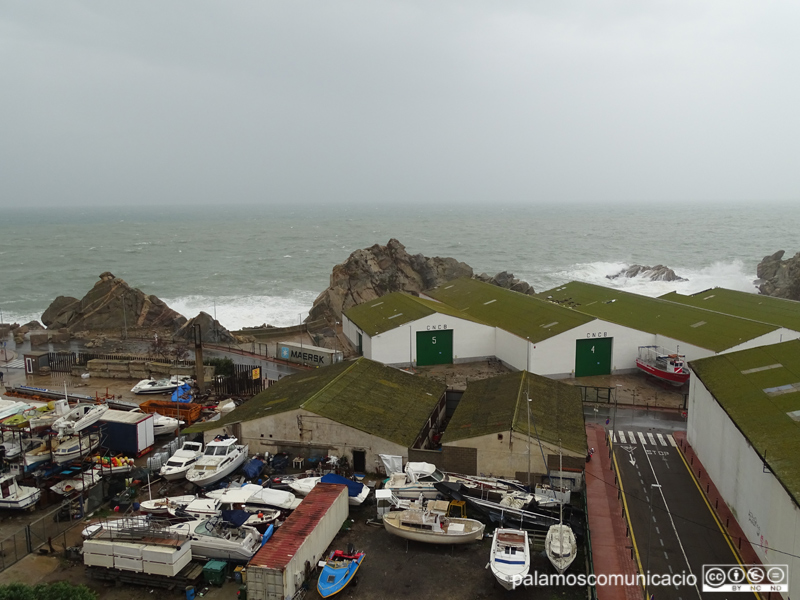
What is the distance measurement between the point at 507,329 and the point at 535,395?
1762 cm

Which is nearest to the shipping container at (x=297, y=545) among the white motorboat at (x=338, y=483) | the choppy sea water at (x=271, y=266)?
the white motorboat at (x=338, y=483)

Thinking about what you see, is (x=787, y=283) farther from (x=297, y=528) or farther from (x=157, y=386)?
(x=297, y=528)

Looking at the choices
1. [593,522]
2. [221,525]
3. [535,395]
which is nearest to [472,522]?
[593,522]

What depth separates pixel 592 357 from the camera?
46688mm

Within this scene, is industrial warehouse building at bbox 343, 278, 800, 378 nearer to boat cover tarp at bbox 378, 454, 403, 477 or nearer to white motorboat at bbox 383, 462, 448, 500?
boat cover tarp at bbox 378, 454, 403, 477

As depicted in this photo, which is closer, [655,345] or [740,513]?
[740,513]

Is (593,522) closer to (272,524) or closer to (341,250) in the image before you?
(272,524)

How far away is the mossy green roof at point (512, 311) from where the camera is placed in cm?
4721

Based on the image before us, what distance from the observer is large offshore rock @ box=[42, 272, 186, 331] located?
220 feet

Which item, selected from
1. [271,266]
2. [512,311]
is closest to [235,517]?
A: [512,311]

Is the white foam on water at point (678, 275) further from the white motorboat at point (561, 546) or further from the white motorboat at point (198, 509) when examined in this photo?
the white motorboat at point (198, 509)

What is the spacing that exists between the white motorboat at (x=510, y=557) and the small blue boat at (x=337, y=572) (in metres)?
4.59

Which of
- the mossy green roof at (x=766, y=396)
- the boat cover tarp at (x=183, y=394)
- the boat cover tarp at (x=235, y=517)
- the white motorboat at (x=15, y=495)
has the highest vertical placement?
the mossy green roof at (x=766, y=396)

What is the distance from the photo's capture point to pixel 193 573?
20.4 m
